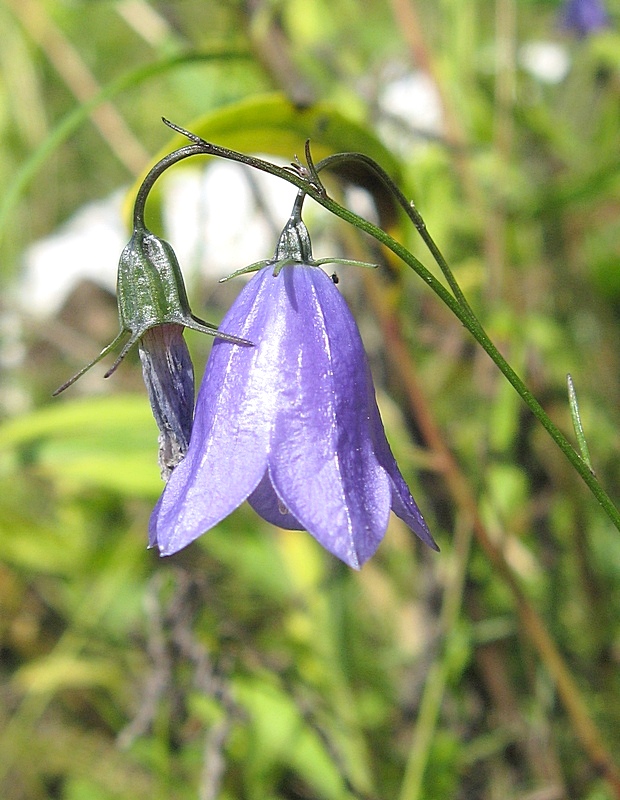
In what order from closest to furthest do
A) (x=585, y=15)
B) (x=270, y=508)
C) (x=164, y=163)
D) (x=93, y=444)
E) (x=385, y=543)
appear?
(x=164, y=163), (x=270, y=508), (x=93, y=444), (x=385, y=543), (x=585, y=15)

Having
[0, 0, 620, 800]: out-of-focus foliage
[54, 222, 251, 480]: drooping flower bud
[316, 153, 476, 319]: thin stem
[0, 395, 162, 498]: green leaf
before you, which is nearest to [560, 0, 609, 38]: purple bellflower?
[0, 0, 620, 800]: out-of-focus foliage

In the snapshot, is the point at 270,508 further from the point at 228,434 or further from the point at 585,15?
the point at 585,15

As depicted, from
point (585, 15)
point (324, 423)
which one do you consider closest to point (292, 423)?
point (324, 423)

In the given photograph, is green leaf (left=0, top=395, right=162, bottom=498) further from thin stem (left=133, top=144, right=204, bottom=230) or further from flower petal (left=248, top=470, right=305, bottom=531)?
thin stem (left=133, top=144, right=204, bottom=230)

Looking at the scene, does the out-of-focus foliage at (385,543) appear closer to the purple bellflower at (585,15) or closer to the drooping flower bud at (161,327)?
the purple bellflower at (585,15)

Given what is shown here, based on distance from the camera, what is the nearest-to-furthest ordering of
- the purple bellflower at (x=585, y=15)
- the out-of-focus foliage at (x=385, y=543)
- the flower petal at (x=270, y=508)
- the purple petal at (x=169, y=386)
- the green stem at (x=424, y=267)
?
the green stem at (x=424, y=267)
the purple petal at (x=169, y=386)
the flower petal at (x=270, y=508)
the out-of-focus foliage at (x=385, y=543)
the purple bellflower at (x=585, y=15)

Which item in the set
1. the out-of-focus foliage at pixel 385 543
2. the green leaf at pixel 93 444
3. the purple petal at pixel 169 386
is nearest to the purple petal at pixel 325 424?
the purple petal at pixel 169 386

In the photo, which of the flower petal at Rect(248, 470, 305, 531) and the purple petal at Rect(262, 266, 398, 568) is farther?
the flower petal at Rect(248, 470, 305, 531)

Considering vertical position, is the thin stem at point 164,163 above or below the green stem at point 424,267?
above
